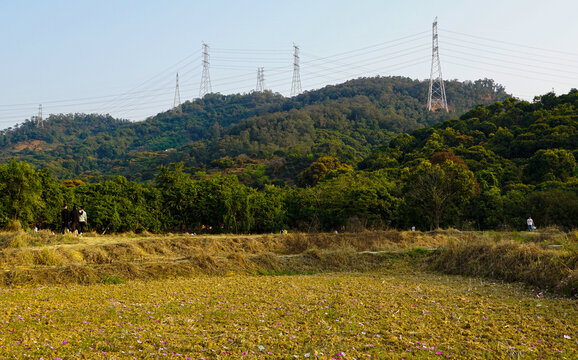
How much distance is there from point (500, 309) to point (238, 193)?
23.2m

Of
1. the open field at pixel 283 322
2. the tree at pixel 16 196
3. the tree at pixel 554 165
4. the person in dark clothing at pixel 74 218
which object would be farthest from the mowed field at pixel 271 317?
the tree at pixel 554 165

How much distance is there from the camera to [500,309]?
30.8ft

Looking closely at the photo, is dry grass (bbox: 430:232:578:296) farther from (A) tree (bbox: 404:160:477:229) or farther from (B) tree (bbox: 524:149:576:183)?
(B) tree (bbox: 524:149:576:183)

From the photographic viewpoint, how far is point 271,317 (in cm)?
839

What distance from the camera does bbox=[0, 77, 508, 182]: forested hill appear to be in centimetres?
9081

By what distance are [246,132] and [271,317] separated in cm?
9894

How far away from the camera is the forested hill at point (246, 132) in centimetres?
9081

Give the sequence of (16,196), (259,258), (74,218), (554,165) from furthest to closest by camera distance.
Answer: (554,165) → (16,196) → (74,218) → (259,258)

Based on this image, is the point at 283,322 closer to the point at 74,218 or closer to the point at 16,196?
the point at 74,218

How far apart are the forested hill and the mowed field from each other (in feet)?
202

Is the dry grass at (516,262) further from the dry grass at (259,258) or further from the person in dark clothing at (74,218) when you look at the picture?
the person in dark clothing at (74,218)

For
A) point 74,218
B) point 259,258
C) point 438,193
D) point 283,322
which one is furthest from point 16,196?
point 438,193

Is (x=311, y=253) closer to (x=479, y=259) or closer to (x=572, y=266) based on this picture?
(x=479, y=259)

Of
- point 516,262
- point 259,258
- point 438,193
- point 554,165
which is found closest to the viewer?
point 516,262
